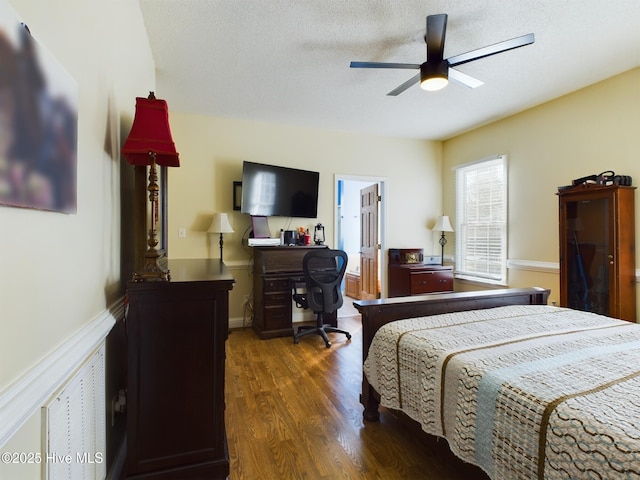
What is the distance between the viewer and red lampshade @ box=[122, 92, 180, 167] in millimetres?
1511

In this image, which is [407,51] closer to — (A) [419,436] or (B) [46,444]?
(A) [419,436]

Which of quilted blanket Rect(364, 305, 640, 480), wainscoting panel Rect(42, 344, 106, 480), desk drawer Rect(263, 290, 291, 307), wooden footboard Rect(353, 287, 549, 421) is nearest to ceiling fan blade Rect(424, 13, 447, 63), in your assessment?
wooden footboard Rect(353, 287, 549, 421)

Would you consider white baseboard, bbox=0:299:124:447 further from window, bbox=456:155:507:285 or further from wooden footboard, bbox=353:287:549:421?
window, bbox=456:155:507:285

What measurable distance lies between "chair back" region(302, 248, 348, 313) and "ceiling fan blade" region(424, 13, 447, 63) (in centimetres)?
198

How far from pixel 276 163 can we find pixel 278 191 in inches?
17.8

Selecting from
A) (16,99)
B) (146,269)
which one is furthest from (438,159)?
(16,99)

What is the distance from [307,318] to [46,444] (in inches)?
150

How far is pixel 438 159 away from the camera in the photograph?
17.7 ft

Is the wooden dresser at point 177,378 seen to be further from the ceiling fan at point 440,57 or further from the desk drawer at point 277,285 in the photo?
the desk drawer at point 277,285

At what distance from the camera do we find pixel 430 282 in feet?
15.5

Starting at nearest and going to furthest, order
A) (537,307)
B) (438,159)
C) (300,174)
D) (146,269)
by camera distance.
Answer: (146,269) < (537,307) < (300,174) < (438,159)

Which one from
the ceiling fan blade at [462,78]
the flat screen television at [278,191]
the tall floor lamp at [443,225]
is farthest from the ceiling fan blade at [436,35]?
the tall floor lamp at [443,225]

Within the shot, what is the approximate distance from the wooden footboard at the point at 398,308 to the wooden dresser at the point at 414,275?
222 cm

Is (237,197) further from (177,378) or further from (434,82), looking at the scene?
(177,378)
